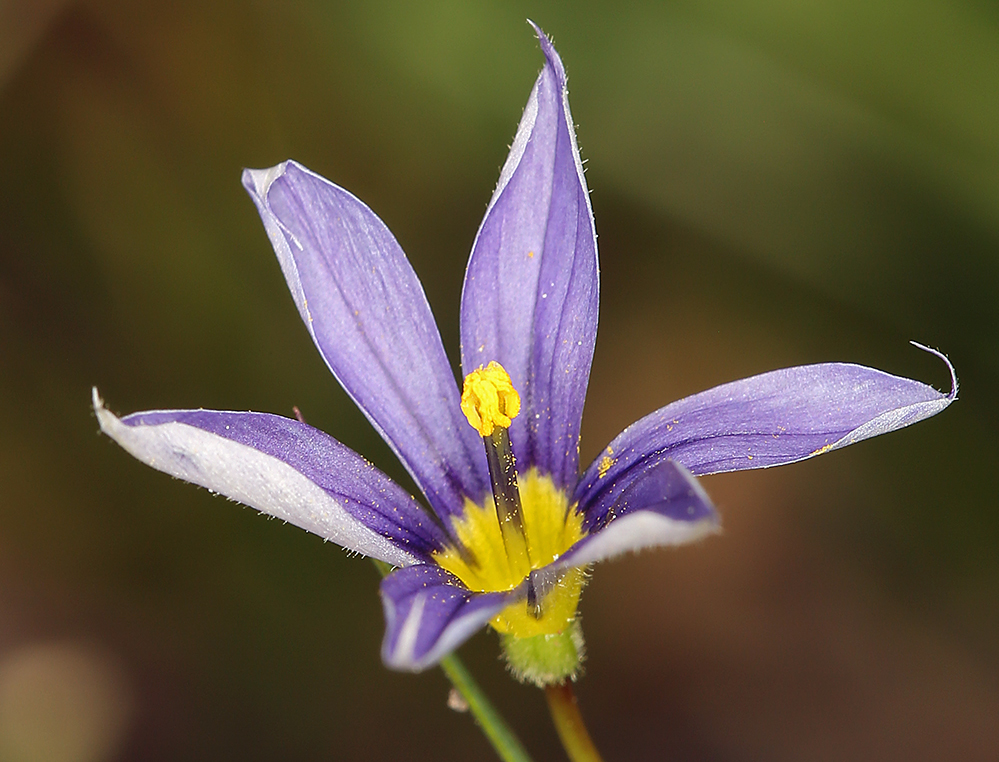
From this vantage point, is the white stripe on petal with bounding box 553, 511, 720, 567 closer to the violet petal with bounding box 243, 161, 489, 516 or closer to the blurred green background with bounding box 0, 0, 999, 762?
the violet petal with bounding box 243, 161, 489, 516

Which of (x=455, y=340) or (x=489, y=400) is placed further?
(x=455, y=340)

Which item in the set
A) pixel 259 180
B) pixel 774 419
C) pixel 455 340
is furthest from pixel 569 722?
pixel 455 340

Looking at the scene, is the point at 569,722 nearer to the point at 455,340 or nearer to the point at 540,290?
the point at 540,290

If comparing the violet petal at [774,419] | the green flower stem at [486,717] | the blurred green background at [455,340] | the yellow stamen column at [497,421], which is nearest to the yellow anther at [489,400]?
the yellow stamen column at [497,421]

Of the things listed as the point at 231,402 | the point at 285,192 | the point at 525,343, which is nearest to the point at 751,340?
the point at 231,402

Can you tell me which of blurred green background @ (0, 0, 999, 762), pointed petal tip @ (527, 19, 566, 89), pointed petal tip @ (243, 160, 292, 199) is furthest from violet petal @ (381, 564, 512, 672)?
blurred green background @ (0, 0, 999, 762)

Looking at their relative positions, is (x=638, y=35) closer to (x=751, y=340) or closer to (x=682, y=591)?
(x=751, y=340)
